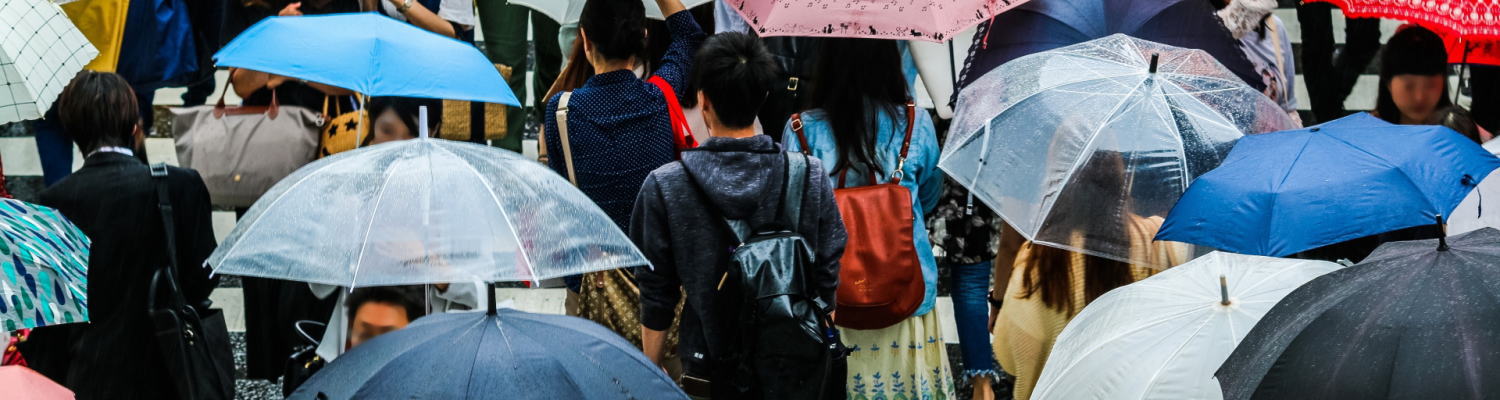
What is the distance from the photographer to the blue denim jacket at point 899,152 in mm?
5242

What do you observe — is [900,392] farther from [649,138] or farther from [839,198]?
[649,138]

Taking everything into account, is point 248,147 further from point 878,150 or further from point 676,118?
point 878,150

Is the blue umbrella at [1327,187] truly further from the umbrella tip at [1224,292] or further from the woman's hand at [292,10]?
the woman's hand at [292,10]

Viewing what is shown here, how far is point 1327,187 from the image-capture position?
13.1ft

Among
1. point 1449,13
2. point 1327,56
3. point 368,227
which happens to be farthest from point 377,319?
point 1327,56

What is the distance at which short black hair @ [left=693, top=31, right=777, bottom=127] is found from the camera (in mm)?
4535

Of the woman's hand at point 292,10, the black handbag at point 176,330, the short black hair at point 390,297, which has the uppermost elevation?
the woman's hand at point 292,10

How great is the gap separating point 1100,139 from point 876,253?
2.51ft

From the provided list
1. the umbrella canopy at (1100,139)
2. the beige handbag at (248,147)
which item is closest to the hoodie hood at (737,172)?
the umbrella canopy at (1100,139)

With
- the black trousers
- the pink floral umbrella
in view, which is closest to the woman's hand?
the pink floral umbrella

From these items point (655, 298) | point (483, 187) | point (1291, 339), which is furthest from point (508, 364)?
point (655, 298)

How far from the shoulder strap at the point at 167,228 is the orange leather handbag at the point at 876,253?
6.70ft

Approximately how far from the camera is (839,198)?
201 inches

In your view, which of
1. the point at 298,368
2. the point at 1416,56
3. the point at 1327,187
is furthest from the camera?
the point at 1416,56
